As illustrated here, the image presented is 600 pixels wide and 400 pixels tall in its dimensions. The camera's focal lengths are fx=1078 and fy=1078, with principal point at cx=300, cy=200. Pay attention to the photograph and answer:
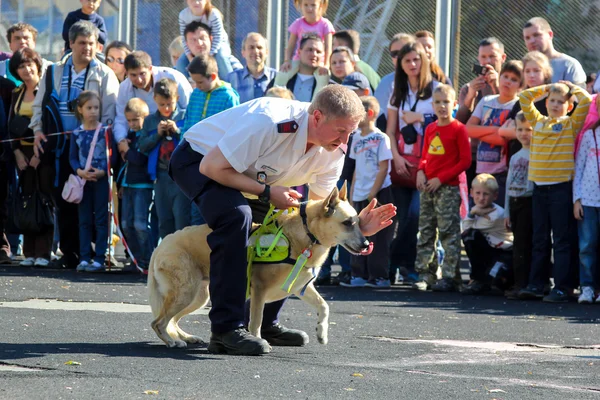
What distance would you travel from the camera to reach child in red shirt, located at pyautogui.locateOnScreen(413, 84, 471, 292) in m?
10.7

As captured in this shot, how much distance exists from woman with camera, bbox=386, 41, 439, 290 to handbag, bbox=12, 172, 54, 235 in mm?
3965

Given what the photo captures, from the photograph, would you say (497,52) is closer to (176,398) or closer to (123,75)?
(123,75)

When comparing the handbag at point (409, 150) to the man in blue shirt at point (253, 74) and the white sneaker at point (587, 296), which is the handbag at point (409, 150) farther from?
the white sneaker at point (587, 296)

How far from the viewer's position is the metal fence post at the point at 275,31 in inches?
556

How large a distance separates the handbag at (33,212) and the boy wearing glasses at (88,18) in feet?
7.81

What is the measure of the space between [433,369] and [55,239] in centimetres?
777

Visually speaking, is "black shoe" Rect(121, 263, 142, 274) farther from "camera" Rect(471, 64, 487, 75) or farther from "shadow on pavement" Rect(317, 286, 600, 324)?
"camera" Rect(471, 64, 487, 75)

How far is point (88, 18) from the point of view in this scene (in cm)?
1402

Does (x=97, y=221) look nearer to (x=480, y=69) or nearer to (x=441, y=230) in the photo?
(x=441, y=230)

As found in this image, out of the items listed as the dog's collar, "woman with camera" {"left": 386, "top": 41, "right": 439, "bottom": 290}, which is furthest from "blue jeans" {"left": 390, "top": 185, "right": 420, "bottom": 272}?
the dog's collar

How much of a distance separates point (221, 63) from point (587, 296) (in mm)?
5346

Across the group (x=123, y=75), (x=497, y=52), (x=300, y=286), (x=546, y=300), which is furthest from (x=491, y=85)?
(x=300, y=286)

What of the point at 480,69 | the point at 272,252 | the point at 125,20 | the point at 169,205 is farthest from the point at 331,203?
the point at 125,20

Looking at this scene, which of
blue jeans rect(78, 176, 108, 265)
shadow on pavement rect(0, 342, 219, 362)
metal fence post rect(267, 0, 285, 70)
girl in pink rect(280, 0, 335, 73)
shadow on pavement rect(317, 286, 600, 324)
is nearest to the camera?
shadow on pavement rect(0, 342, 219, 362)
